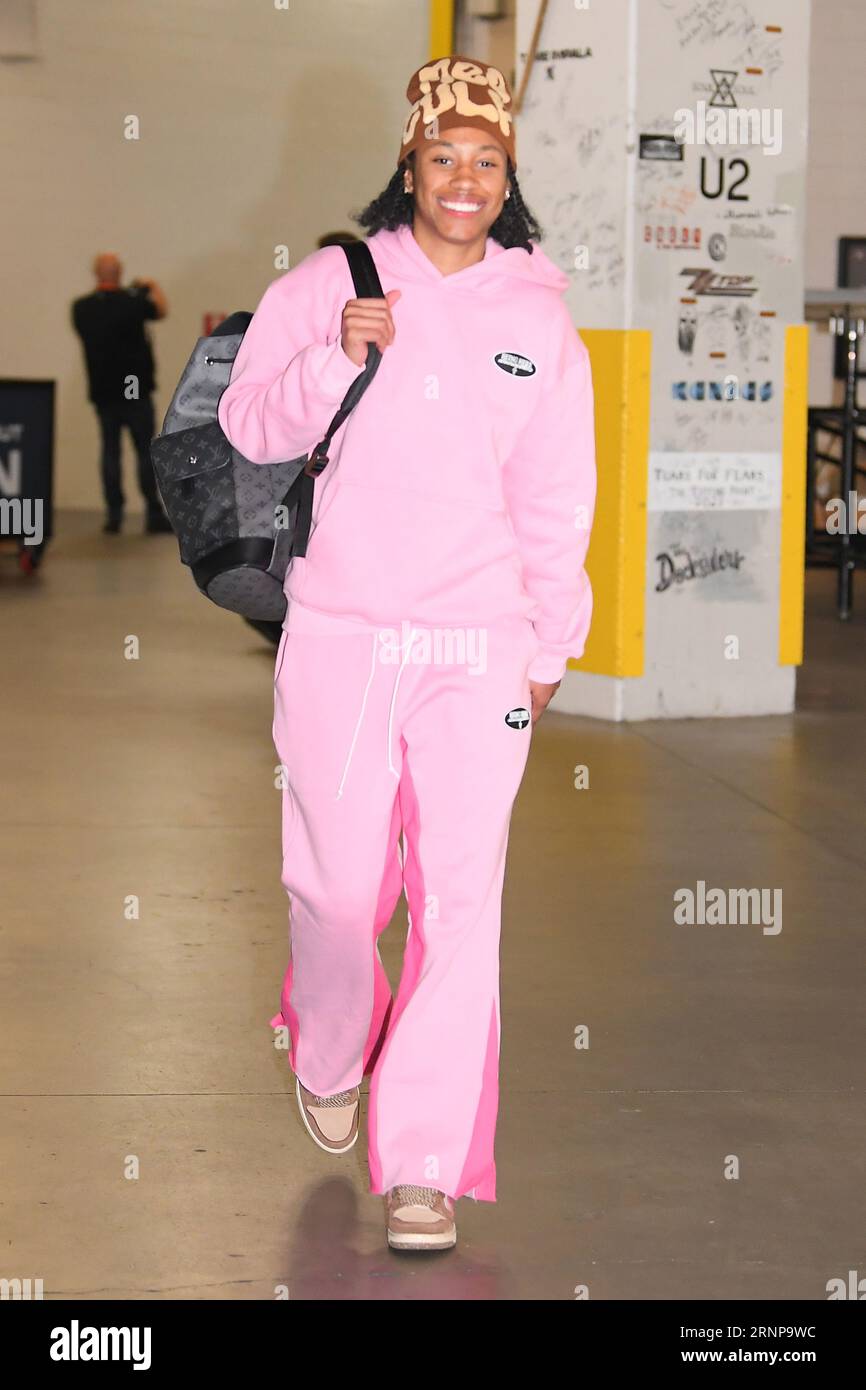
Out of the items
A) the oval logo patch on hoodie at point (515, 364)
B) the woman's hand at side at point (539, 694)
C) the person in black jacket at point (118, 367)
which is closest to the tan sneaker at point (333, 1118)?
the woman's hand at side at point (539, 694)

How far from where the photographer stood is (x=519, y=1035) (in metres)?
3.97

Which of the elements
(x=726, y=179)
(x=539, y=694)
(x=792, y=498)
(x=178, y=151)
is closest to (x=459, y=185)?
(x=539, y=694)

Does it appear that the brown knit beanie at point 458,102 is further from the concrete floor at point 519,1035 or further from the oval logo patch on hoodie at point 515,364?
the concrete floor at point 519,1035

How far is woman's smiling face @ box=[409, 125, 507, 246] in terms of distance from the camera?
2891 millimetres

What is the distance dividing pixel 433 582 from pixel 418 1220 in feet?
3.05

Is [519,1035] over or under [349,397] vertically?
under

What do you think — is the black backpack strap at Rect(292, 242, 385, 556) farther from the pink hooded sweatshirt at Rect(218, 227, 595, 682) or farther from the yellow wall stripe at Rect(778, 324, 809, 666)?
the yellow wall stripe at Rect(778, 324, 809, 666)

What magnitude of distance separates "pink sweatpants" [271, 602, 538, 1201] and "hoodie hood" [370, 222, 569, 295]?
1.63ft

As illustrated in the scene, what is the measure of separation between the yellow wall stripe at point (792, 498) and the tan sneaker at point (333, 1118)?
479cm

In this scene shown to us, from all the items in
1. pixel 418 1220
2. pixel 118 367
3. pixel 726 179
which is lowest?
pixel 418 1220

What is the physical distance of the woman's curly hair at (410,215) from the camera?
300 cm

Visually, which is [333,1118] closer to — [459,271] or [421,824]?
[421,824]

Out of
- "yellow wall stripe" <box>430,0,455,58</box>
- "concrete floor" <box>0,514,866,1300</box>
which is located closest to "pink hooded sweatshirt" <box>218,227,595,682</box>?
"concrete floor" <box>0,514,866,1300</box>

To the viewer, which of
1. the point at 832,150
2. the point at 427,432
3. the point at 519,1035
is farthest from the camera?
the point at 832,150
